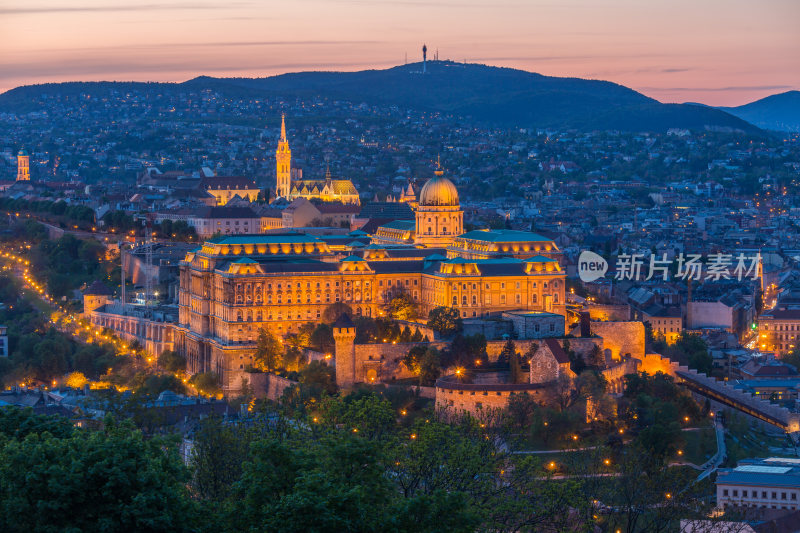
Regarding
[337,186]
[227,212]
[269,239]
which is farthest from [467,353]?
[337,186]

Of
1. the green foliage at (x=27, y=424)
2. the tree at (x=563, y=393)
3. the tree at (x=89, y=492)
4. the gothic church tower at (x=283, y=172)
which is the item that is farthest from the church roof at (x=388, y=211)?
the tree at (x=89, y=492)

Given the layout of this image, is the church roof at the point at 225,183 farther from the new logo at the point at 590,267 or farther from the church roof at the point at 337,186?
the new logo at the point at 590,267

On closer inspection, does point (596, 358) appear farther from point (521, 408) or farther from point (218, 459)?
point (218, 459)

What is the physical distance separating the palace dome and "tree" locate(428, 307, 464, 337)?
17.9 metres

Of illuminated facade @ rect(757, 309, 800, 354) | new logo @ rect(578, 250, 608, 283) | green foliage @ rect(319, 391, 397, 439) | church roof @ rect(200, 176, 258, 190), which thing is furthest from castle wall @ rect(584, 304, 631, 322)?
church roof @ rect(200, 176, 258, 190)

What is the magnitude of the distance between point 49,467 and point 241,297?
46.2 m

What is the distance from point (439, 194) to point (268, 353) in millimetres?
19883

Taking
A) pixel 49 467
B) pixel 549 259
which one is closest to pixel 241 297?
pixel 549 259

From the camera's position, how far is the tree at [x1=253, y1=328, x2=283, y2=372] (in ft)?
235

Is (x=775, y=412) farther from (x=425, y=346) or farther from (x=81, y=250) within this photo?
(x=81, y=250)

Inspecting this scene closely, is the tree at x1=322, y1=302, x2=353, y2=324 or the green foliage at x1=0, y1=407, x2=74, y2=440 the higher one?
the green foliage at x1=0, y1=407, x2=74, y2=440

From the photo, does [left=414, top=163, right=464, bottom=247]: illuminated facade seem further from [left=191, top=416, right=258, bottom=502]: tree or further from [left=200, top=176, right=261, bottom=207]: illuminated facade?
[left=200, top=176, right=261, bottom=207]: illuminated facade

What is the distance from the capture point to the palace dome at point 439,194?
88.5 m

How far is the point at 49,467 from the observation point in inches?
1122
